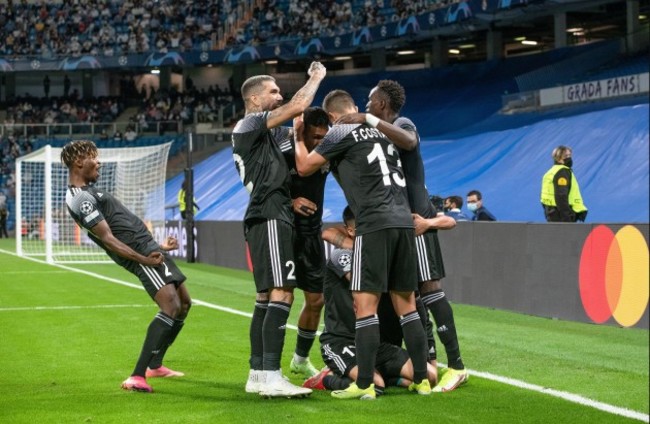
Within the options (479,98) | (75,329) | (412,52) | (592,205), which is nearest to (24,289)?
(75,329)

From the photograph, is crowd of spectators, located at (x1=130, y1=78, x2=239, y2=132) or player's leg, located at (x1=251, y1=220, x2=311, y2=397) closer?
player's leg, located at (x1=251, y1=220, x2=311, y2=397)

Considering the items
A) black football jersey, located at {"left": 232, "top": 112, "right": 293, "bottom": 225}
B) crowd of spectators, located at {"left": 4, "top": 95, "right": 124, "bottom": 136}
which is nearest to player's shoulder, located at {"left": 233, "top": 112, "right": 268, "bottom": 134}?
black football jersey, located at {"left": 232, "top": 112, "right": 293, "bottom": 225}

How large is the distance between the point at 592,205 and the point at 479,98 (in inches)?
627

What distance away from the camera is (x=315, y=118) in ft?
24.8

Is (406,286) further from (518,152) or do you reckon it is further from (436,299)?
(518,152)

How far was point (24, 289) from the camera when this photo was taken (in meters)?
17.5

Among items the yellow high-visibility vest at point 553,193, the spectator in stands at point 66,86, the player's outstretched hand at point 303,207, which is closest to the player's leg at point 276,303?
the player's outstretched hand at point 303,207

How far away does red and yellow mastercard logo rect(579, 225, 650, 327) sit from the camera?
1109cm

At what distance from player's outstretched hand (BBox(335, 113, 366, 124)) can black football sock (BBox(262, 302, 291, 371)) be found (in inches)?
52.1

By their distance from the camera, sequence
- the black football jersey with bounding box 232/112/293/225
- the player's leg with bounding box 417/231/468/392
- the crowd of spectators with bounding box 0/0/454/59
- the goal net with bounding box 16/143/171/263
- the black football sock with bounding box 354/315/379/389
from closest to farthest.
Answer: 1. the black football sock with bounding box 354/315/379/389
2. the black football jersey with bounding box 232/112/293/225
3. the player's leg with bounding box 417/231/468/392
4. the goal net with bounding box 16/143/171/263
5. the crowd of spectators with bounding box 0/0/454/59

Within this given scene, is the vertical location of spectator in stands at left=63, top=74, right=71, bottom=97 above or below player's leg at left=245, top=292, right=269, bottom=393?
above

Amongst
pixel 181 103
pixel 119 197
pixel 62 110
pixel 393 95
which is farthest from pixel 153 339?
pixel 62 110

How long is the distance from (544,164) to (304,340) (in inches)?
515

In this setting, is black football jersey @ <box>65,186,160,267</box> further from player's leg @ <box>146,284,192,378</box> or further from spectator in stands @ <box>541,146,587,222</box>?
spectator in stands @ <box>541,146,587,222</box>
